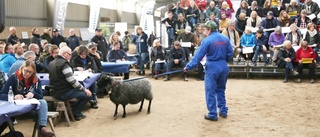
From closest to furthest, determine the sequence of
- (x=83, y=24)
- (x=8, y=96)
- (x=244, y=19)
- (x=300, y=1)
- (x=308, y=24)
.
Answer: (x=8, y=96)
(x=308, y=24)
(x=244, y=19)
(x=300, y=1)
(x=83, y=24)

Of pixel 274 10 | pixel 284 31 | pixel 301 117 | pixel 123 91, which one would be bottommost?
pixel 301 117

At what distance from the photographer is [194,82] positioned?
431 inches

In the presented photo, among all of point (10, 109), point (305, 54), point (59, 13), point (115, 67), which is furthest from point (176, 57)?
point (10, 109)

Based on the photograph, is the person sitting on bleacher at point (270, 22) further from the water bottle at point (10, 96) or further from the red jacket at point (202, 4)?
the water bottle at point (10, 96)

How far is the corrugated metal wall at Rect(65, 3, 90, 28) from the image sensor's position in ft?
59.8

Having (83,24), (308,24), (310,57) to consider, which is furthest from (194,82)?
(83,24)

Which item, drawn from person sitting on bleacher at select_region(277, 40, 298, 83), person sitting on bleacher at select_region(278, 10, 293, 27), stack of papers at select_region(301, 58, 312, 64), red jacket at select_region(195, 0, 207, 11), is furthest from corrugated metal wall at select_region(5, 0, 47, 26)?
stack of papers at select_region(301, 58, 312, 64)

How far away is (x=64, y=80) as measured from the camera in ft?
19.1

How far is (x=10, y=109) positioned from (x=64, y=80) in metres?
1.81

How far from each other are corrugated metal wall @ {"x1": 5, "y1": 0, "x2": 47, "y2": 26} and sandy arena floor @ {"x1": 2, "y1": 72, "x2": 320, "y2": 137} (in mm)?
7358

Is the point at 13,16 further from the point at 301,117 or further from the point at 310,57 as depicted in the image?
the point at 301,117

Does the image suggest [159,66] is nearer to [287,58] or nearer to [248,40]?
[248,40]

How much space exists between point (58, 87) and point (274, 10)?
399 inches

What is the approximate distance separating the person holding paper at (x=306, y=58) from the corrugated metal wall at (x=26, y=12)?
32.4 ft
